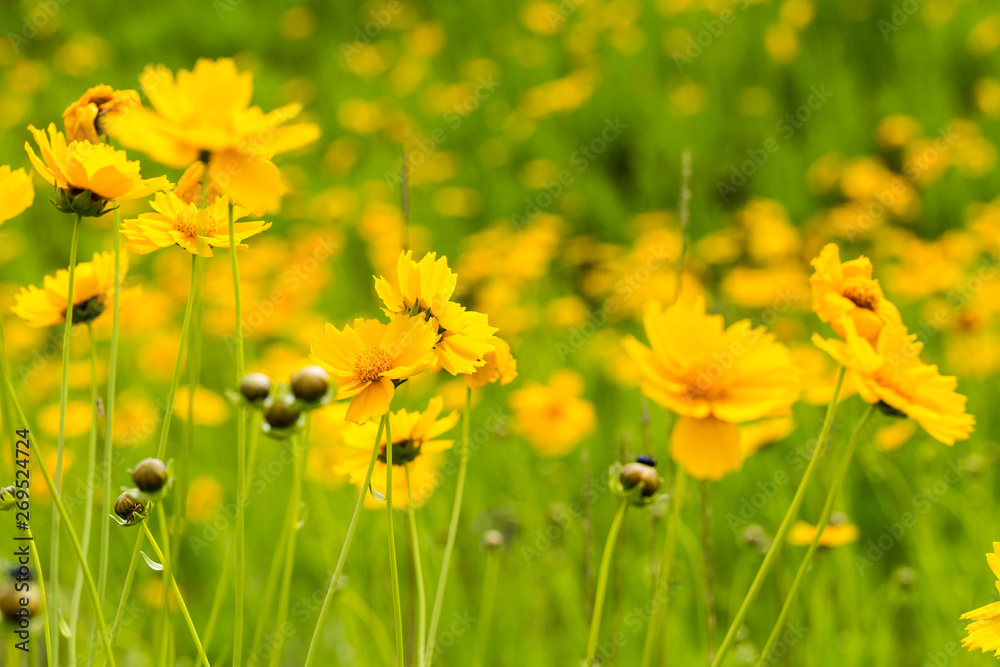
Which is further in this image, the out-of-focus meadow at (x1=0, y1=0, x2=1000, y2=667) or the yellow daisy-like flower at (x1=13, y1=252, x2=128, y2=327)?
the out-of-focus meadow at (x1=0, y1=0, x2=1000, y2=667)

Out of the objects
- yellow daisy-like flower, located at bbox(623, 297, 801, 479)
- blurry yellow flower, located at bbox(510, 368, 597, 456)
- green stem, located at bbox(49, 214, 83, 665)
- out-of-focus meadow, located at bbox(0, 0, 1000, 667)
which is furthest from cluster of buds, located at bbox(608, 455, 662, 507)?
blurry yellow flower, located at bbox(510, 368, 597, 456)

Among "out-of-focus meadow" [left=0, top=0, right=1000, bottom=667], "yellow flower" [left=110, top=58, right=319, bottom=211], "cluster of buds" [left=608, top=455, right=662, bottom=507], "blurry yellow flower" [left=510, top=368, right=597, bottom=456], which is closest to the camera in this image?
"yellow flower" [left=110, top=58, right=319, bottom=211]

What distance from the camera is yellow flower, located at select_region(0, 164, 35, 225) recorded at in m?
0.46

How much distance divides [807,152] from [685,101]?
1.60 feet

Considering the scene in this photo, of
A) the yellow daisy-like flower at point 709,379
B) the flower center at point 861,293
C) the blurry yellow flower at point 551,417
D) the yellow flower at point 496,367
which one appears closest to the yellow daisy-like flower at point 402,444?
the yellow flower at point 496,367

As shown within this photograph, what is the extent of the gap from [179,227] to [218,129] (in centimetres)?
14

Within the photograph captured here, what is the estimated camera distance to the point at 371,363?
0.46 metres

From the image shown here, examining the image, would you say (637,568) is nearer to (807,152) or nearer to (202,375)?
(202,375)

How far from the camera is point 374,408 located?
0.45 metres

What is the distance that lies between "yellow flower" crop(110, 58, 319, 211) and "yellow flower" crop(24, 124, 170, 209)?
0.23 feet

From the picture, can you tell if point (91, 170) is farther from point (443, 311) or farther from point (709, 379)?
point (709, 379)

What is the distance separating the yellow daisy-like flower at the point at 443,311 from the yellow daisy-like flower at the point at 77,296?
19cm

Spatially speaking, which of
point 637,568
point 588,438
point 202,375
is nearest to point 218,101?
point 637,568

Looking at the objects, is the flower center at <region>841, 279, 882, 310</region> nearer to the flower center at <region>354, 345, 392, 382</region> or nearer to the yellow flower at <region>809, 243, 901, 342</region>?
the yellow flower at <region>809, 243, 901, 342</region>
